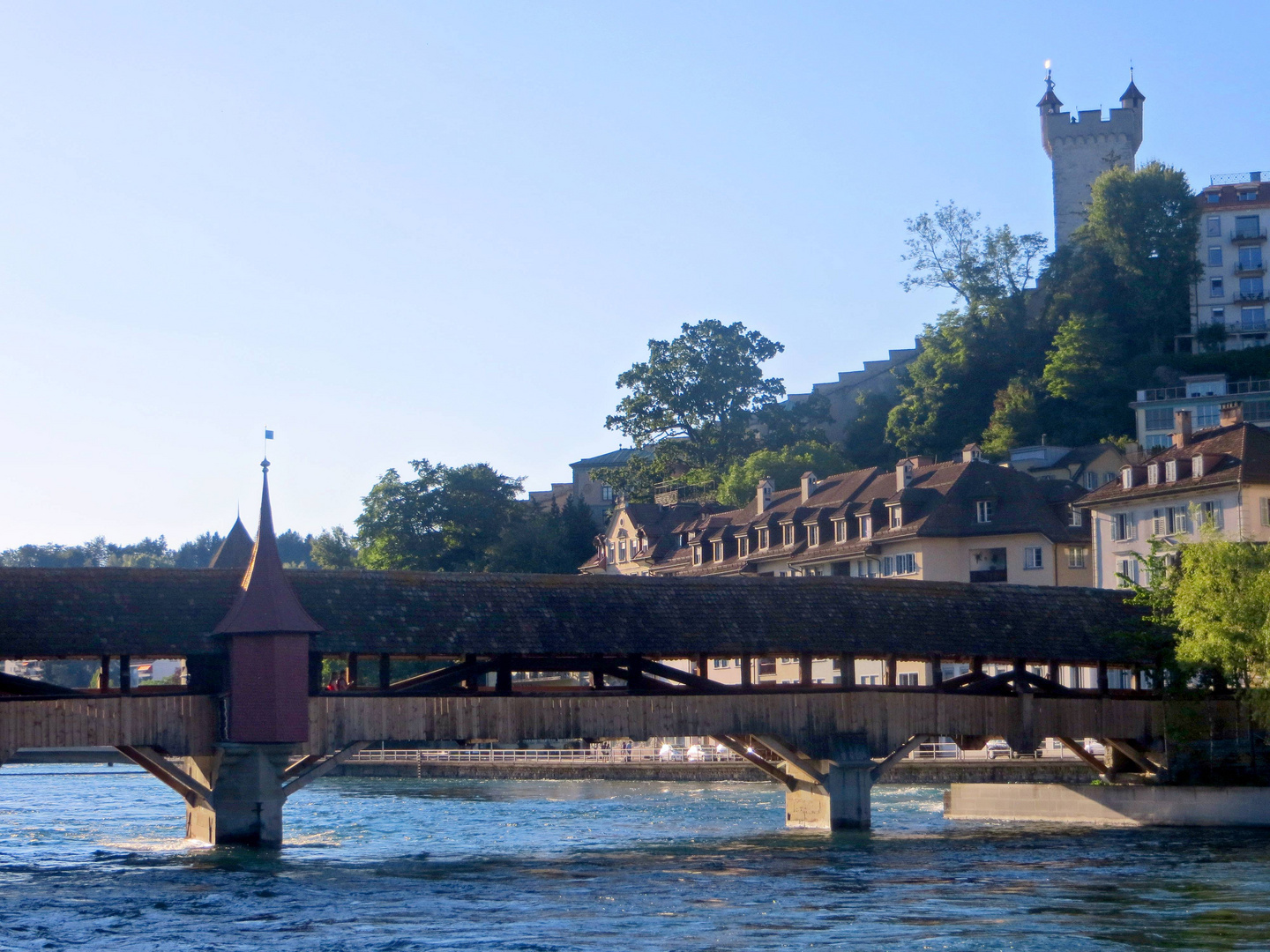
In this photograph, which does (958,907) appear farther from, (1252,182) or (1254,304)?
(1252,182)

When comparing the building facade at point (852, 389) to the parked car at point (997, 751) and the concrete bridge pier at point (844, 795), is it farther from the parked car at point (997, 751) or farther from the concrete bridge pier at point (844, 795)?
the concrete bridge pier at point (844, 795)

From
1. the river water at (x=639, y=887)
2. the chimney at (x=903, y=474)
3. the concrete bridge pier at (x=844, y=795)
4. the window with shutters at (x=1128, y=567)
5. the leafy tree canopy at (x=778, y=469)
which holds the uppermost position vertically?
the leafy tree canopy at (x=778, y=469)

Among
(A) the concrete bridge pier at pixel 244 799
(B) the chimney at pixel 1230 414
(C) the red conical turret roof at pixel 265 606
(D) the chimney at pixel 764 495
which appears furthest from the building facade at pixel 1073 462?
(A) the concrete bridge pier at pixel 244 799

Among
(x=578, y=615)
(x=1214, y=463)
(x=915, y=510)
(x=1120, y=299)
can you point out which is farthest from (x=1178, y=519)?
(x=1120, y=299)

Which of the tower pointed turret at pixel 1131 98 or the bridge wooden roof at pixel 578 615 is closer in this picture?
the bridge wooden roof at pixel 578 615

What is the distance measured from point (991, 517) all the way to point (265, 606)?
107ft

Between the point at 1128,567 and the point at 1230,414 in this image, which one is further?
the point at 1230,414

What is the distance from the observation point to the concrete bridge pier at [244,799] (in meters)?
25.8

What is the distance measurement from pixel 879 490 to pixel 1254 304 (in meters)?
22.2

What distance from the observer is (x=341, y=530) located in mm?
88688

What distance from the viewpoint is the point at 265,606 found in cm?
2567

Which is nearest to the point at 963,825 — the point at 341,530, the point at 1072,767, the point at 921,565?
the point at 1072,767

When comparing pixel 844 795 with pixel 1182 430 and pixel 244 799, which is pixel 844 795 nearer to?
pixel 244 799

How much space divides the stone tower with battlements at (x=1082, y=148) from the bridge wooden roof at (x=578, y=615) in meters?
49.0
